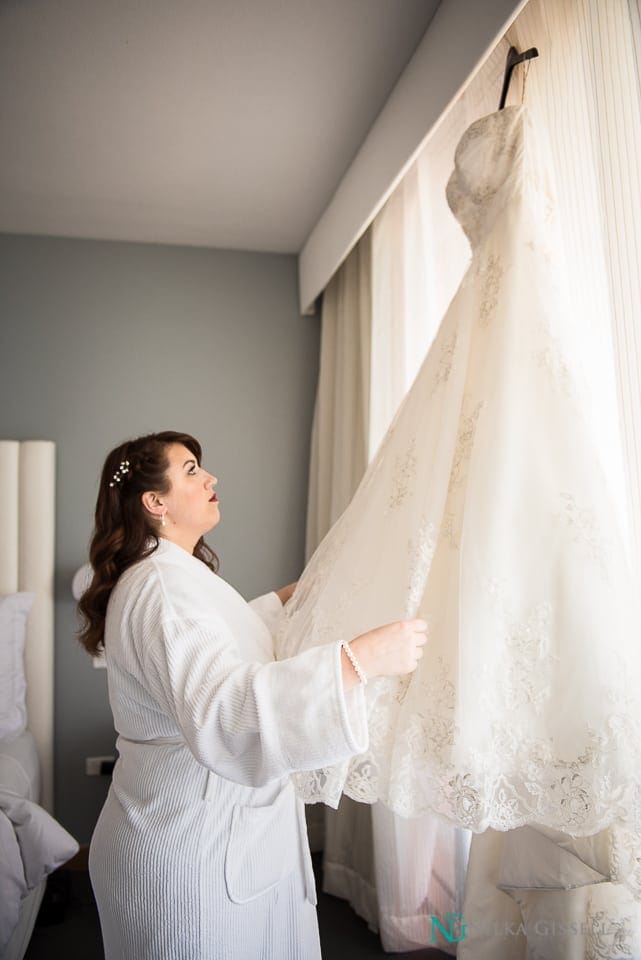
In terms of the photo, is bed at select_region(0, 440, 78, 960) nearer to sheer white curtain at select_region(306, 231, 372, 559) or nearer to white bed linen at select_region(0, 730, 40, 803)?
white bed linen at select_region(0, 730, 40, 803)

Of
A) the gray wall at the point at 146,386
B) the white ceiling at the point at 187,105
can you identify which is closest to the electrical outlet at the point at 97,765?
the gray wall at the point at 146,386

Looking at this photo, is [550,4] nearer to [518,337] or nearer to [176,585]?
[518,337]

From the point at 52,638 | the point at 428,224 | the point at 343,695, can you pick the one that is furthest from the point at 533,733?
the point at 52,638

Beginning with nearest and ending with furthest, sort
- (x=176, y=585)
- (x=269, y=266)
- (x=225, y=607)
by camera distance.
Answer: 1. (x=176, y=585)
2. (x=225, y=607)
3. (x=269, y=266)

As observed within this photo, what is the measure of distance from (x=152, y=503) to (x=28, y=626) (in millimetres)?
1559

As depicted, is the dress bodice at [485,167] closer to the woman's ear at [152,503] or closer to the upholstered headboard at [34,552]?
the woman's ear at [152,503]

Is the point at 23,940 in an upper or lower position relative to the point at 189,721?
lower

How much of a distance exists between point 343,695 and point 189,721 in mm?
253

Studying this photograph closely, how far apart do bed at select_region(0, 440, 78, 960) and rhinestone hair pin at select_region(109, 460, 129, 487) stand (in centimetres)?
124

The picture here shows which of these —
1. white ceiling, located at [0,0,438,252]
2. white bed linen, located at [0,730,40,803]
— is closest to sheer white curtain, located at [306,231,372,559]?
white ceiling, located at [0,0,438,252]

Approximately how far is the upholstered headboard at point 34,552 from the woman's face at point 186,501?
4.83 feet

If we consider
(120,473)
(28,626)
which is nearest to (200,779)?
(120,473)

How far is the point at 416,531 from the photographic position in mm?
1333

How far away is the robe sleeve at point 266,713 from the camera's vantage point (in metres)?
1.11
